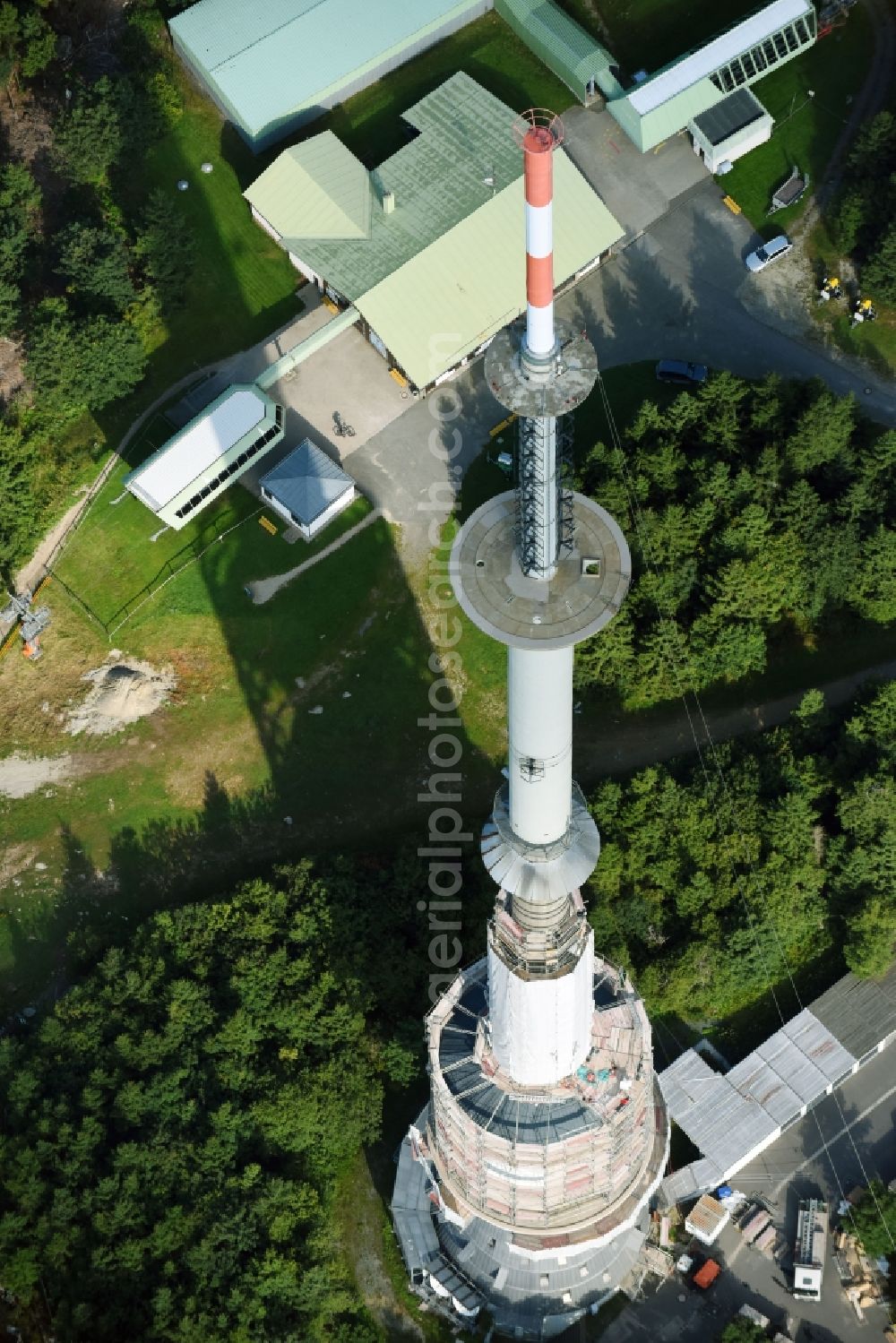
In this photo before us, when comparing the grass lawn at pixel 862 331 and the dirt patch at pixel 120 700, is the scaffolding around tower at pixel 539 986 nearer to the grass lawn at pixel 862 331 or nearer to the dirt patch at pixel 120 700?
the dirt patch at pixel 120 700

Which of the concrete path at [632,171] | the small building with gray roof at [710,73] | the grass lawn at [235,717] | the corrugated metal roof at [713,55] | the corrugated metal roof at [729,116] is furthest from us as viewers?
the concrete path at [632,171]

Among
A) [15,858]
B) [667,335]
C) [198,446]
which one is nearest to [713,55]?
[667,335]

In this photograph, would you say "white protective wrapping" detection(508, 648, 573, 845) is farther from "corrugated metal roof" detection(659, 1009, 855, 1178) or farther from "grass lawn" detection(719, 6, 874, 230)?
"grass lawn" detection(719, 6, 874, 230)

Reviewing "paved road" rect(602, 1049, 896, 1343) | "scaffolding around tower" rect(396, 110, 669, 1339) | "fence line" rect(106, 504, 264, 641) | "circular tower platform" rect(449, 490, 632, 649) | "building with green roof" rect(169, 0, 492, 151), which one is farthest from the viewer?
"building with green roof" rect(169, 0, 492, 151)

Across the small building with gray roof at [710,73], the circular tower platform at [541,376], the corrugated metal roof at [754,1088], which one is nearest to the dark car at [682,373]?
the small building with gray roof at [710,73]

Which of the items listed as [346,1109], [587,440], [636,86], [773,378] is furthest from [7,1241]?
[636,86]

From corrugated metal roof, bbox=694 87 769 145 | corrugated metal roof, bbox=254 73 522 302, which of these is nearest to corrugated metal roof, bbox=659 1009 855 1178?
corrugated metal roof, bbox=254 73 522 302
